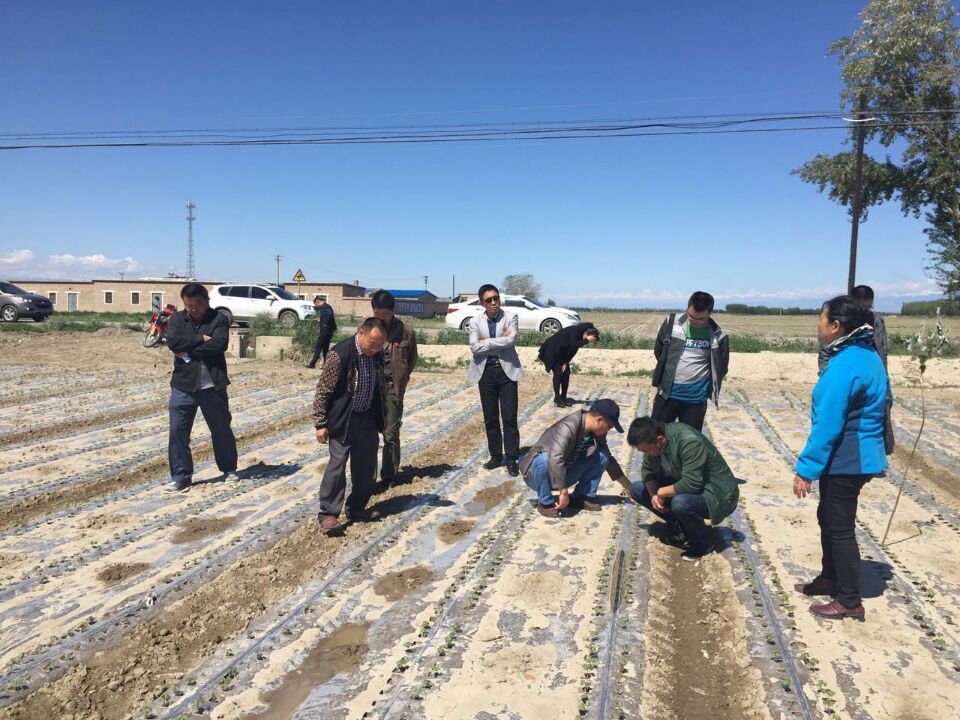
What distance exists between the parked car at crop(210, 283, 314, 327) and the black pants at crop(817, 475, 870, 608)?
61.5ft

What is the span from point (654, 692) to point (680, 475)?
152 centimetres

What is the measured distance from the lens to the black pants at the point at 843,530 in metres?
3.08

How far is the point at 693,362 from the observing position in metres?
4.83

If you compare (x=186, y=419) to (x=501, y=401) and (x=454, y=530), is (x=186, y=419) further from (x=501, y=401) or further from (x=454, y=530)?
(x=501, y=401)

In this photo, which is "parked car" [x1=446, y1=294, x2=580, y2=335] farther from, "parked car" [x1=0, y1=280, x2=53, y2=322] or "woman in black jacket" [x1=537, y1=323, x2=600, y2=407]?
"parked car" [x1=0, y1=280, x2=53, y2=322]

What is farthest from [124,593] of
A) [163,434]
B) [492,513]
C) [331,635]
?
[163,434]

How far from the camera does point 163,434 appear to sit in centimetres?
732

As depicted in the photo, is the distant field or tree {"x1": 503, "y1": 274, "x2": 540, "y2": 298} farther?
tree {"x1": 503, "y1": 274, "x2": 540, "y2": 298}

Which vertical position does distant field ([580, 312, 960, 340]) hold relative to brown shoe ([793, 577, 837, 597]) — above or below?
above

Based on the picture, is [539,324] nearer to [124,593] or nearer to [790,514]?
[790,514]

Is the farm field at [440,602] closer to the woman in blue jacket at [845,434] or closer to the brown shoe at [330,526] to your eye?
the brown shoe at [330,526]

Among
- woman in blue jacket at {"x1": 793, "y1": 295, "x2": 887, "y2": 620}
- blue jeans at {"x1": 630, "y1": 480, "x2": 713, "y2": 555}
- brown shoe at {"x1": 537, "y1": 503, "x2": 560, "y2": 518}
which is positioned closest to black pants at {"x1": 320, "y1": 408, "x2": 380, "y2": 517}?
brown shoe at {"x1": 537, "y1": 503, "x2": 560, "y2": 518}

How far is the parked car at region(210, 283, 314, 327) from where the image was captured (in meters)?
20.5

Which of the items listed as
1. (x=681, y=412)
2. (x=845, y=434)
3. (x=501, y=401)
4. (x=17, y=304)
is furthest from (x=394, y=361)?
(x=17, y=304)
